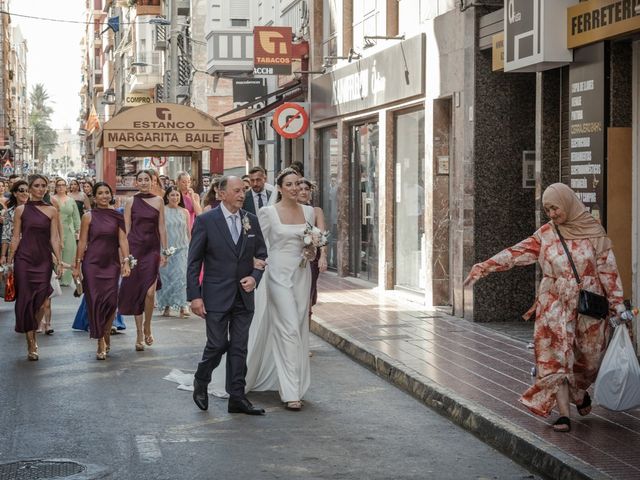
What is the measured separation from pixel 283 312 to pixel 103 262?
359 centimetres

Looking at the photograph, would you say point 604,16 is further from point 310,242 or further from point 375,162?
point 375,162

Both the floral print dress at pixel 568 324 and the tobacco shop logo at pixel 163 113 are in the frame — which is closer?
the floral print dress at pixel 568 324

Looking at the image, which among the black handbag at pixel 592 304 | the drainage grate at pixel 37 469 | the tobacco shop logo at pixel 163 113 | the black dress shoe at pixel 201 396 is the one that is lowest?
the drainage grate at pixel 37 469

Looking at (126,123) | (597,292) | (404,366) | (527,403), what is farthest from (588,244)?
(126,123)

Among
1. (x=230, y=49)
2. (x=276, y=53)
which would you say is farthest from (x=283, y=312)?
(x=230, y=49)

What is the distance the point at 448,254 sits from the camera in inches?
656

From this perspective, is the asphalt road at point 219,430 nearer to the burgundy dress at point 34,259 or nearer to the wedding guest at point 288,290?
the wedding guest at point 288,290

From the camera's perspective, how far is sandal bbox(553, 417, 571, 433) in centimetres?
792

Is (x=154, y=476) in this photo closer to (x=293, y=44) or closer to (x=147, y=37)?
(x=293, y=44)

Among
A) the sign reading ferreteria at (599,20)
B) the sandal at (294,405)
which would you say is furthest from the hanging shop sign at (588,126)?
the sandal at (294,405)

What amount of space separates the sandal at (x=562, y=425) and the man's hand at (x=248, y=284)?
2.47m

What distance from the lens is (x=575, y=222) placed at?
8219 millimetres

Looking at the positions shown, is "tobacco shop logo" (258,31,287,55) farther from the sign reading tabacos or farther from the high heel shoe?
the high heel shoe

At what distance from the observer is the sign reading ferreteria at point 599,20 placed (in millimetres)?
10859
